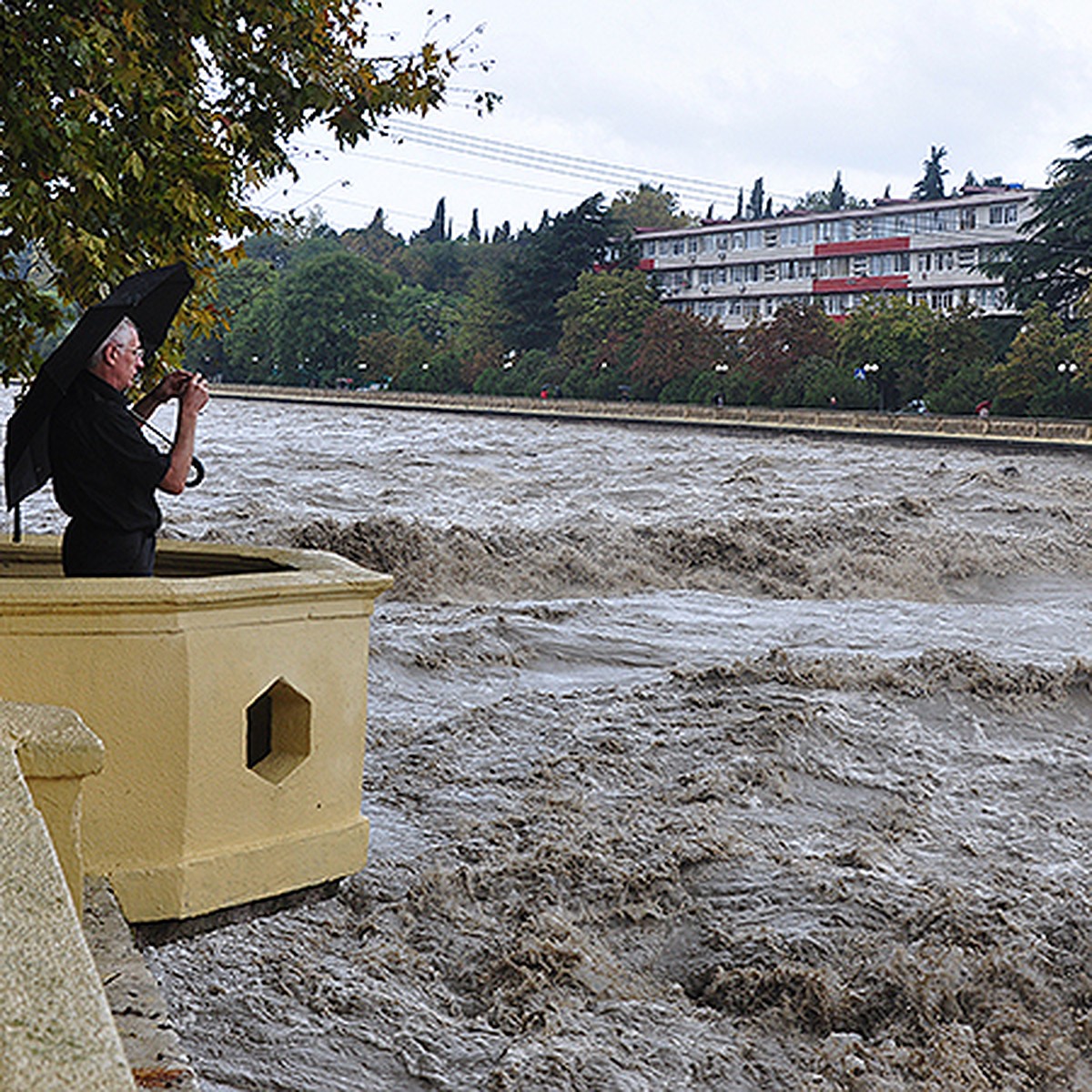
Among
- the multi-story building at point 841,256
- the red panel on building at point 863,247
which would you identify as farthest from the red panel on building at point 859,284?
the red panel on building at point 863,247

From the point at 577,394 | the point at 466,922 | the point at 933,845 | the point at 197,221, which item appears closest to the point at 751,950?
the point at 466,922

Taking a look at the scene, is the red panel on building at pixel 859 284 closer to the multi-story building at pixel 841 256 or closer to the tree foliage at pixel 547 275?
the multi-story building at pixel 841 256

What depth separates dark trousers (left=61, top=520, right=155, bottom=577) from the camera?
17.6 feet

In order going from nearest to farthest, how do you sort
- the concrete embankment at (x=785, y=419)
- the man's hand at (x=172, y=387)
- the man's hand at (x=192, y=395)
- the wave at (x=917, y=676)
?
1. the man's hand at (x=192, y=395)
2. the man's hand at (x=172, y=387)
3. the wave at (x=917, y=676)
4. the concrete embankment at (x=785, y=419)

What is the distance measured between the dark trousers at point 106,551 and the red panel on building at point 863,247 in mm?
97315

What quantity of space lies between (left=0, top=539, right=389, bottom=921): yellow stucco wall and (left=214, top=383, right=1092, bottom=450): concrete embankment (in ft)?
139

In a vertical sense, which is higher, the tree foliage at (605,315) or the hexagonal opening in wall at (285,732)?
the tree foliage at (605,315)

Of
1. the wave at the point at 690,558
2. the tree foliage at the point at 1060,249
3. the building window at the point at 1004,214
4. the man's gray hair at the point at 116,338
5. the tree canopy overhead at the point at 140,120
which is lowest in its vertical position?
the wave at the point at 690,558

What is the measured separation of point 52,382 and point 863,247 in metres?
100.0

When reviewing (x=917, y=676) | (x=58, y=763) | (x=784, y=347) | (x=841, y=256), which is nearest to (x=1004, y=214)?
(x=841, y=256)

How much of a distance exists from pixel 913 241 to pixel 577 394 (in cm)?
2857

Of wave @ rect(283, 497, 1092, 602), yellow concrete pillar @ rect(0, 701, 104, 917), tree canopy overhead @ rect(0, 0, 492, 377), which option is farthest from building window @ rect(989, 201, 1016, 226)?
yellow concrete pillar @ rect(0, 701, 104, 917)

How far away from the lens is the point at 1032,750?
1251cm

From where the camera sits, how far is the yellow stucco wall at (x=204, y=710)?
4969 millimetres
